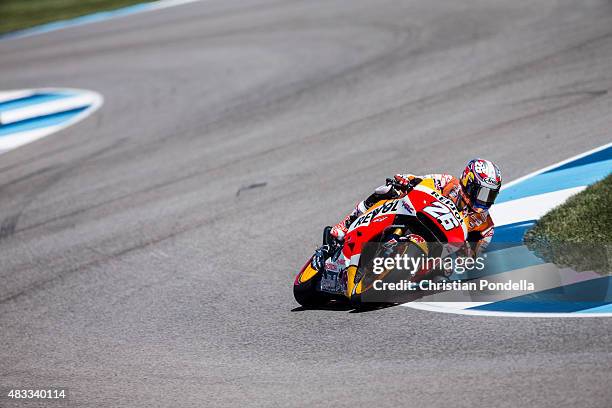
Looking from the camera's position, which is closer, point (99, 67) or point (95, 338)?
point (95, 338)

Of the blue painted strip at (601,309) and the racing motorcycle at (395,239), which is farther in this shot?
the racing motorcycle at (395,239)

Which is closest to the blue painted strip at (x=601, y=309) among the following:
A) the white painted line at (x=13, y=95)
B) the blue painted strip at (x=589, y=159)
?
the blue painted strip at (x=589, y=159)

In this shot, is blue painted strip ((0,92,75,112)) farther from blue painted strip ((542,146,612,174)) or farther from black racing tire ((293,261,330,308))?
blue painted strip ((542,146,612,174))

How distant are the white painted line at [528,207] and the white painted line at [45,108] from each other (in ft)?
37.5

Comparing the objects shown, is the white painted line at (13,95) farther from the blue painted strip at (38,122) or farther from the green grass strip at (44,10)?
the green grass strip at (44,10)

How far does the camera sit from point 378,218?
8250 millimetres

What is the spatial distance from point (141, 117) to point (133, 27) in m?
7.38

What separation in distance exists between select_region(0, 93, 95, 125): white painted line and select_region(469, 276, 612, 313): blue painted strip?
13.0 metres

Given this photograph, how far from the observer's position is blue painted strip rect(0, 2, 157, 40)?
2456 centimetres

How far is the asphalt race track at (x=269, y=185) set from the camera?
734cm

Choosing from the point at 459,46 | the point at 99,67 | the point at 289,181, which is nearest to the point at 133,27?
the point at 99,67

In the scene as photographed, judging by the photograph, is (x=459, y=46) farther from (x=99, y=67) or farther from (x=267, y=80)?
(x=99, y=67)

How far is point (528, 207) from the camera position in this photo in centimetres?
1023

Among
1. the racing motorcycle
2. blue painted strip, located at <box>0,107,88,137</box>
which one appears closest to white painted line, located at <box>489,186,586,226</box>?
the racing motorcycle
